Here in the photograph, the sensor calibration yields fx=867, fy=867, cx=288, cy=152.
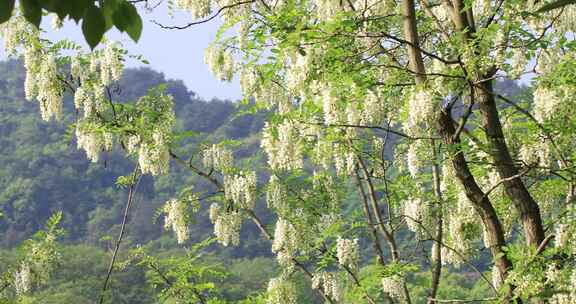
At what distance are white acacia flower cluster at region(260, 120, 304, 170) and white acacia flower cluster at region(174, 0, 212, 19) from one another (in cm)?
140

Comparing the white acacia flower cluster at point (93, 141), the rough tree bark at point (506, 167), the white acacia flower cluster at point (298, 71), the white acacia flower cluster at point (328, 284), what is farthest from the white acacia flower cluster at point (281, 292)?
the rough tree bark at point (506, 167)

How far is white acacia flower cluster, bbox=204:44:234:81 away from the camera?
7.92 meters

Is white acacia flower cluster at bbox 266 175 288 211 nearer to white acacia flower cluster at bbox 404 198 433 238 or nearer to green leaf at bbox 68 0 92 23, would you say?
white acacia flower cluster at bbox 404 198 433 238

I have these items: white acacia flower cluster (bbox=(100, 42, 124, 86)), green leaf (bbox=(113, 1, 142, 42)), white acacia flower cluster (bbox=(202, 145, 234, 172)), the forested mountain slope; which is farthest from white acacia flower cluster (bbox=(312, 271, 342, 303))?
the forested mountain slope

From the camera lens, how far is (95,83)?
8430mm

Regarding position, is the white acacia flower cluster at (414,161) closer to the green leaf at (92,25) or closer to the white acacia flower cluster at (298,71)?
the white acacia flower cluster at (298,71)

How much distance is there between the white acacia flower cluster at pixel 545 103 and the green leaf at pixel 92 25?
4490mm

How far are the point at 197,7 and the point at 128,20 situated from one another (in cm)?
562

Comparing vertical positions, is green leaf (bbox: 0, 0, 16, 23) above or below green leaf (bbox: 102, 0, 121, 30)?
below

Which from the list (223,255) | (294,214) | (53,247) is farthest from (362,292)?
(223,255)

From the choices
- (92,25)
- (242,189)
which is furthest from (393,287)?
(92,25)

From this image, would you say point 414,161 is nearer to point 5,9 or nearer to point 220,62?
point 220,62

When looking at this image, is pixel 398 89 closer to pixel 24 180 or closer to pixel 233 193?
pixel 233 193

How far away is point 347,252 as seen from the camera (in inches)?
294
